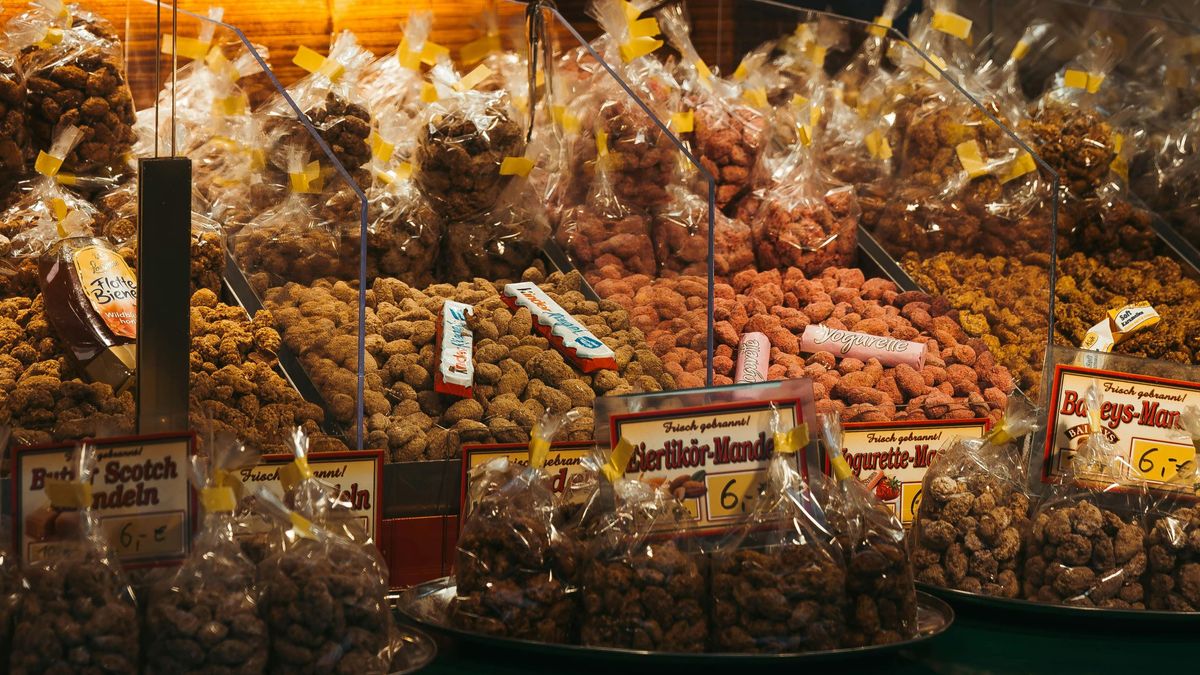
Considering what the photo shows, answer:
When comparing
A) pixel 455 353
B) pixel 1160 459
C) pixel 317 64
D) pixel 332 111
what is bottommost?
pixel 1160 459

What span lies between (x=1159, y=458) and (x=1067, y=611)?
316 millimetres

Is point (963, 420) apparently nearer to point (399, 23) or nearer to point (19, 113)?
point (399, 23)

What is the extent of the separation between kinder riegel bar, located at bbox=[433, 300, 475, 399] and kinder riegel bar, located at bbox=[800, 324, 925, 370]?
2.35ft

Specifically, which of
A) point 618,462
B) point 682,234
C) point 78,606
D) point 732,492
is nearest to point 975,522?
point 732,492

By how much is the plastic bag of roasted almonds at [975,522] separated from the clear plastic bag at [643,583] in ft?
1.47

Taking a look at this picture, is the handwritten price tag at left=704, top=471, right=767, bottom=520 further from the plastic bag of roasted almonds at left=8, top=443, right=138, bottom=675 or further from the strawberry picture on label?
the plastic bag of roasted almonds at left=8, top=443, right=138, bottom=675

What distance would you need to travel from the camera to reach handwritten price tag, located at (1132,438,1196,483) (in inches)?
72.9

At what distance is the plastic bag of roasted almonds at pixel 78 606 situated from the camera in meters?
1.30

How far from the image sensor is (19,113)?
6.84ft

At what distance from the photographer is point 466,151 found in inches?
92.7

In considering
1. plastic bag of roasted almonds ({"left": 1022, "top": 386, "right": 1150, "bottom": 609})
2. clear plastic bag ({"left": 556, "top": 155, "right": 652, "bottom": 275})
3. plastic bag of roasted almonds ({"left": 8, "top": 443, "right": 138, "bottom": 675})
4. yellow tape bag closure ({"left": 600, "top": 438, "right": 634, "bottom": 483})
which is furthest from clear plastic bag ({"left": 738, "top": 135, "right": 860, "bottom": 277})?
plastic bag of roasted almonds ({"left": 8, "top": 443, "right": 138, "bottom": 675})

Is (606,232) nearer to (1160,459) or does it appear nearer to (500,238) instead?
(500,238)

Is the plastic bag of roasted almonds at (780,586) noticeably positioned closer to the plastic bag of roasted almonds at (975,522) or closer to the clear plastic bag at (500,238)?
the plastic bag of roasted almonds at (975,522)

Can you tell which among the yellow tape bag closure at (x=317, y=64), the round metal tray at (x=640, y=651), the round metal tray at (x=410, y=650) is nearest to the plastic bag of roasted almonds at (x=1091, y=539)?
the round metal tray at (x=640, y=651)
